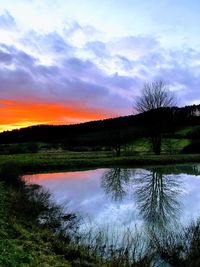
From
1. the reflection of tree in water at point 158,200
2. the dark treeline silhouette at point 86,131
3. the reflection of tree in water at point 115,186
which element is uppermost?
the dark treeline silhouette at point 86,131

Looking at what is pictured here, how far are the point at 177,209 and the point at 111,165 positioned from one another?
1435 inches

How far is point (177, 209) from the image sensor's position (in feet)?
77.3

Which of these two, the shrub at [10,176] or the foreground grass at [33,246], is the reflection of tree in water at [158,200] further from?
the shrub at [10,176]

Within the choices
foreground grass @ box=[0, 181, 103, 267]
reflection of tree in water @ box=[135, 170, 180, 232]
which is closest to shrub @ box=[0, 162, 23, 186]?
reflection of tree in water @ box=[135, 170, 180, 232]

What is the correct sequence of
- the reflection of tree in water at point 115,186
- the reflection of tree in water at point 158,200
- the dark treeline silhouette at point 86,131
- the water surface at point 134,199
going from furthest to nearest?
the dark treeline silhouette at point 86,131
the reflection of tree in water at point 115,186
the water surface at point 134,199
the reflection of tree in water at point 158,200

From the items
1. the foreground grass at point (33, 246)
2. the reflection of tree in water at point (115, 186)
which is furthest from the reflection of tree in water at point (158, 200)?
the foreground grass at point (33, 246)

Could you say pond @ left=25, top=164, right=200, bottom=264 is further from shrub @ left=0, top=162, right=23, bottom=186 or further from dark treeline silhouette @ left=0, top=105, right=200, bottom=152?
dark treeline silhouette @ left=0, top=105, right=200, bottom=152

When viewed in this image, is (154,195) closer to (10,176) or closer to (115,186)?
(115,186)

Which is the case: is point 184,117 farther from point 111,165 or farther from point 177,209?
point 177,209

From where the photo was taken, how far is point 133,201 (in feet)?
88.2

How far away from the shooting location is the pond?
1911 cm

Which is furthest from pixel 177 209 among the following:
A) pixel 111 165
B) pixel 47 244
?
pixel 111 165

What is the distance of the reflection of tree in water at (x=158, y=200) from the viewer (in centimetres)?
1959

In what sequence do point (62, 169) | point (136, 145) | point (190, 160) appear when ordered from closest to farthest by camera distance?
point (62, 169)
point (190, 160)
point (136, 145)
